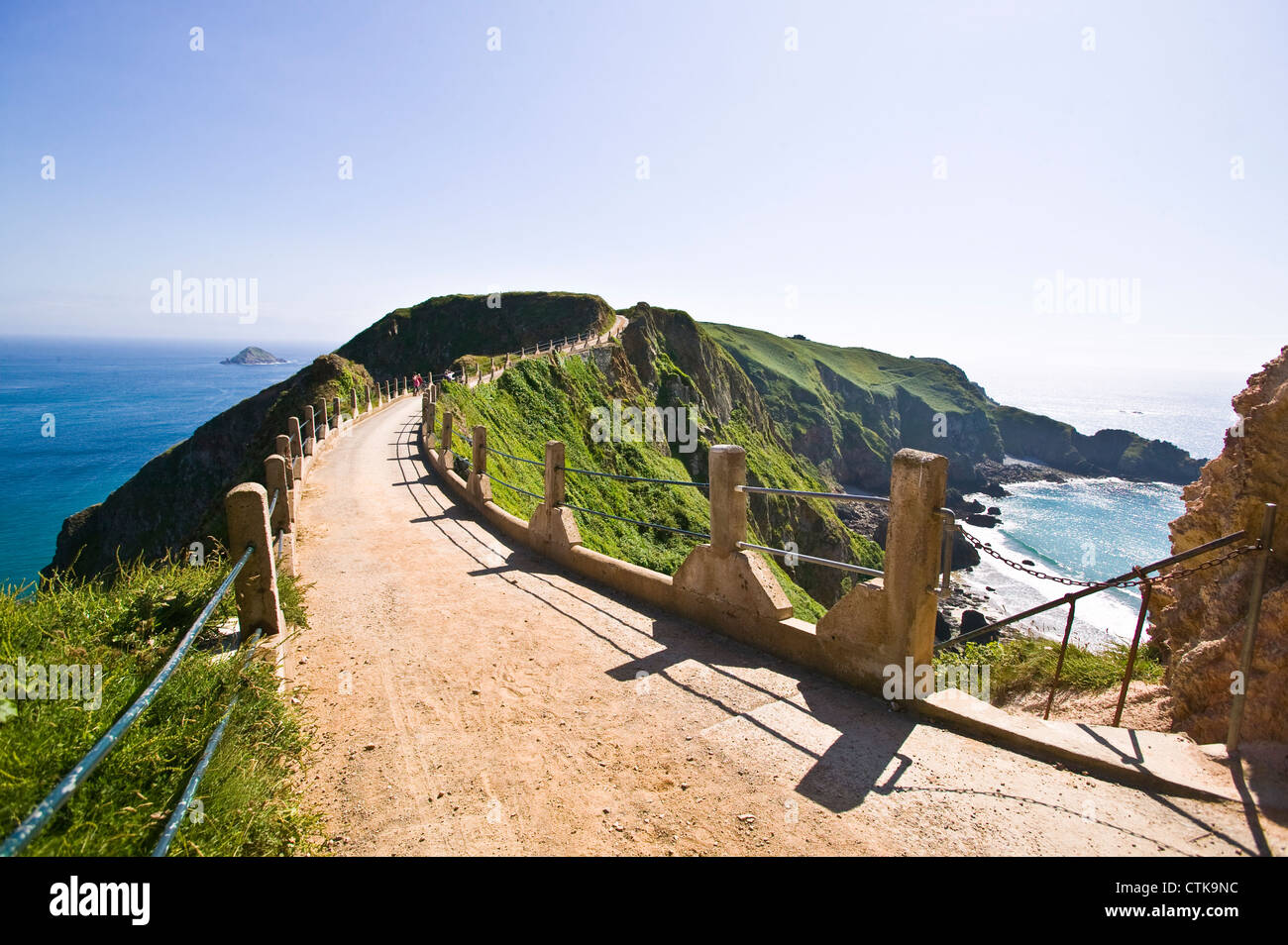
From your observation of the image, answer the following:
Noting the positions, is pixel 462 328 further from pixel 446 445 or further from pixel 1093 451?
pixel 1093 451

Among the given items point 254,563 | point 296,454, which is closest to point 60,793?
point 254,563

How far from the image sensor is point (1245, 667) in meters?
3.86

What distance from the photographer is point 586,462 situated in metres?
29.9

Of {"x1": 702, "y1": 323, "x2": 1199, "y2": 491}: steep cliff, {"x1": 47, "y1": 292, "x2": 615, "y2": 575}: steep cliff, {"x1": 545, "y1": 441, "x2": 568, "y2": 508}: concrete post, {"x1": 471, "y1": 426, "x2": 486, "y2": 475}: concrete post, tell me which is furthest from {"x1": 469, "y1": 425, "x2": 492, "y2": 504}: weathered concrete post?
{"x1": 702, "y1": 323, "x2": 1199, "y2": 491}: steep cliff

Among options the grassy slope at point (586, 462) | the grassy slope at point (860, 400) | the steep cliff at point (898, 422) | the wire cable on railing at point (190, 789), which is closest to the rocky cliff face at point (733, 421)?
the grassy slope at point (586, 462)

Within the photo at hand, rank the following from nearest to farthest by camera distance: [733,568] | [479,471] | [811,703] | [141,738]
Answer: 1. [141,738]
2. [811,703]
3. [733,568]
4. [479,471]

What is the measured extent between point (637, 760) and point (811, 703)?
5.04 feet

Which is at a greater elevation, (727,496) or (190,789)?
(727,496)

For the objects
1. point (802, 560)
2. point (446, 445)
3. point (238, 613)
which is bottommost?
point (238, 613)

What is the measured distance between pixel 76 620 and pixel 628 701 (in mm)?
3759

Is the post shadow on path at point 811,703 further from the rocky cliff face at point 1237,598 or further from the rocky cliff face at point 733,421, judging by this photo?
the rocky cliff face at point 733,421

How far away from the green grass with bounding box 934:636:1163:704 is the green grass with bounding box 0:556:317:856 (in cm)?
566

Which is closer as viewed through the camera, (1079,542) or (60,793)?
(60,793)

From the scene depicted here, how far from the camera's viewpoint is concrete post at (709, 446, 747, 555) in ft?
20.2
